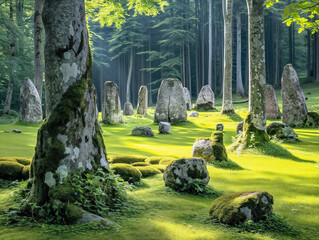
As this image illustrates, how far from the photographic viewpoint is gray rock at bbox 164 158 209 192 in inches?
201

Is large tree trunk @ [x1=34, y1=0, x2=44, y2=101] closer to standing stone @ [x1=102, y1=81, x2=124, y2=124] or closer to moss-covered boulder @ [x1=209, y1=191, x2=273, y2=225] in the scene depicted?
standing stone @ [x1=102, y1=81, x2=124, y2=124]

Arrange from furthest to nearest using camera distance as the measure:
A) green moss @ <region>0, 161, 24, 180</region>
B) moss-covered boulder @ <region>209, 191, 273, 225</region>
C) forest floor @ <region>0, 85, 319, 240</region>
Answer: green moss @ <region>0, 161, 24, 180</region> → moss-covered boulder @ <region>209, 191, 273, 225</region> → forest floor @ <region>0, 85, 319, 240</region>

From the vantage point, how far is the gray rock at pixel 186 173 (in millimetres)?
A: 5102

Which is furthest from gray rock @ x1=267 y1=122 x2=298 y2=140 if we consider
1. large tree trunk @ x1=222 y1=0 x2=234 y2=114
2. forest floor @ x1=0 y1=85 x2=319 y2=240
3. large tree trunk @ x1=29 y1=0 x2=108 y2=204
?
large tree trunk @ x1=222 y1=0 x2=234 y2=114

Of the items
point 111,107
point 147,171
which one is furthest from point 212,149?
point 111,107

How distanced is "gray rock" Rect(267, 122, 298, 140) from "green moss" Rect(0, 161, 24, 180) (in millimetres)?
8588

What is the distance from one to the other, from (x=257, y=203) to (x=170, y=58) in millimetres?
44211

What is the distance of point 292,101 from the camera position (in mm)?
14797

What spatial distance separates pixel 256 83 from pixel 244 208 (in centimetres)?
625

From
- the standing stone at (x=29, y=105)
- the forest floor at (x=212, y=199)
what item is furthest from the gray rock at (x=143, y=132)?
the standing stone at (x=29, y=105)

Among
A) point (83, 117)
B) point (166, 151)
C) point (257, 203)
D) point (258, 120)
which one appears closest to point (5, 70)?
point (166, 151)

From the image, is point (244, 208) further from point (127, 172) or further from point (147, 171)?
point (147, 171)

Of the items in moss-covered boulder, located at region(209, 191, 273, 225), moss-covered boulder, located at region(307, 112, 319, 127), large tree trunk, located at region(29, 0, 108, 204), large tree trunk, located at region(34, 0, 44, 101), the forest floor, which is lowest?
the forest floor

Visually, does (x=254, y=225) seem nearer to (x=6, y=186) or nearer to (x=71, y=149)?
(x=71, y=149)
